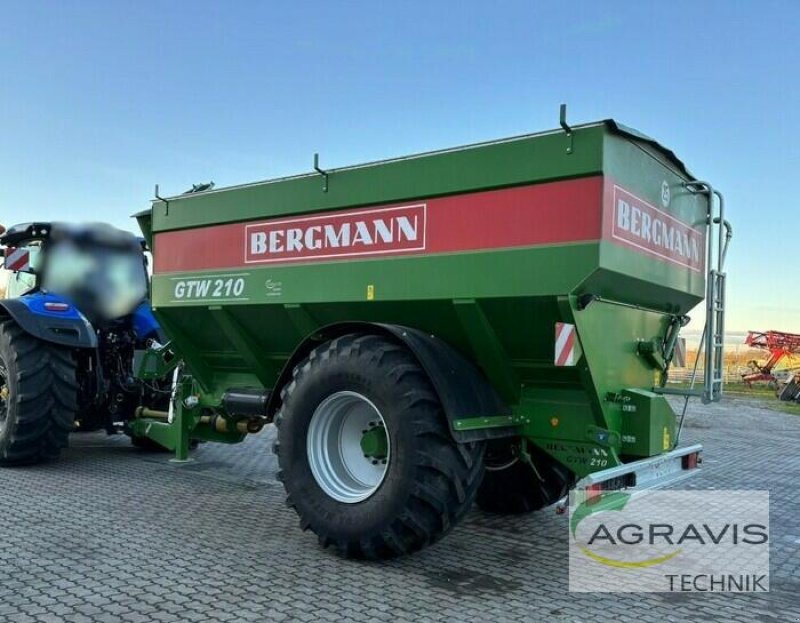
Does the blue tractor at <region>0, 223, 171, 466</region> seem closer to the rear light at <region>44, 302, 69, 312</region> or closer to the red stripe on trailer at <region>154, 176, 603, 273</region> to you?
the rear light at <region>44, 302, 69, 312</region>

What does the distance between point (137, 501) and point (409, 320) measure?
2839 millimetres

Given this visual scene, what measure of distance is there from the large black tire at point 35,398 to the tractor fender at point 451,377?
10.8 ft

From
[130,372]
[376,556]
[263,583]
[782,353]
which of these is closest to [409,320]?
[376,556]

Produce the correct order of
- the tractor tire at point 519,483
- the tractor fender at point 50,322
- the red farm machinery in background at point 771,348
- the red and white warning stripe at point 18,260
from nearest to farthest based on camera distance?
the tractor tire at point 519,483 → the tractor fender at point 50,322 → the red and white warning stripe at point 18,260 → the red farm machinery in background at point 771,348

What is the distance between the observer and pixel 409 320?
4.87 m

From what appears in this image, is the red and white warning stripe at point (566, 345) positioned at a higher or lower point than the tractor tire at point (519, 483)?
higher

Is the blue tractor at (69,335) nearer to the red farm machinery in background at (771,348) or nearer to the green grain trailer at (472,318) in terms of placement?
the green grain trailer at (472,318)

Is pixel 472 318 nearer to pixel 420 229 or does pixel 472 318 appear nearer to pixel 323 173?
pixel 420 229

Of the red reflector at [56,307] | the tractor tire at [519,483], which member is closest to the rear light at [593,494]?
the tractor tire at [519,483]

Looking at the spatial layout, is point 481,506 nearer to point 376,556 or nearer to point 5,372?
point 376,556

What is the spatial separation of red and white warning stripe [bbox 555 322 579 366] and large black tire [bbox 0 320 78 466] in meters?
4.91

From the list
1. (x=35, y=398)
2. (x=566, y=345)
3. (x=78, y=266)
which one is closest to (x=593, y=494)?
(x=566, y=345)

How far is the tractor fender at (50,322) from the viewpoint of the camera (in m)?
6.97

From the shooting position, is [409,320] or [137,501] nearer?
[409,320]
